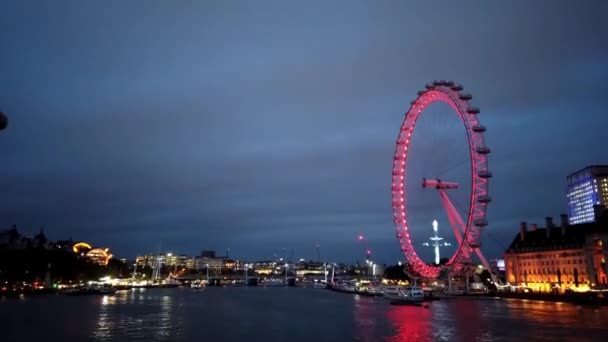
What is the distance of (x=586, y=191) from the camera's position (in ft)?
579

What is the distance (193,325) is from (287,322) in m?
8.89

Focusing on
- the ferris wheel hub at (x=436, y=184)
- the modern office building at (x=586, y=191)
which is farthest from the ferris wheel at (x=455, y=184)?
the modern office building at (x=586, y=191)

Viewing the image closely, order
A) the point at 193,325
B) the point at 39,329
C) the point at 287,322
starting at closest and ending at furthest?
the point at 39,329 → the point at 193,325 → the point at 287,322

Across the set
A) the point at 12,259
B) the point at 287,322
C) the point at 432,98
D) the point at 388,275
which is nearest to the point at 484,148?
the point at 432,98

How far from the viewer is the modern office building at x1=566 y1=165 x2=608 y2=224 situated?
168000 mm

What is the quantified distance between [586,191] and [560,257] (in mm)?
84454

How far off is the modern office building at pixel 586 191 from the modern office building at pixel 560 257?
56.7m

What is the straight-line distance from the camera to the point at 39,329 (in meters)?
43.5

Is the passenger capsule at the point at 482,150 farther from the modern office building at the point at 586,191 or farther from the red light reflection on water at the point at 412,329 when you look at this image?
the modern office building at the point at 586,191

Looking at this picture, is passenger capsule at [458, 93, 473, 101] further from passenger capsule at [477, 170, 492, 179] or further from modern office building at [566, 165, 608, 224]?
modern office building at [566, 165, 608, 224]

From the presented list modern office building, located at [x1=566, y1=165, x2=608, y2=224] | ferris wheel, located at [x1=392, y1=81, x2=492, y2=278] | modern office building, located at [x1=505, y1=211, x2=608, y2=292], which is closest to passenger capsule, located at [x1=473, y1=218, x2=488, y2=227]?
ferris wheel, located at [x1=392, y1=81, x2=492, y2=278]

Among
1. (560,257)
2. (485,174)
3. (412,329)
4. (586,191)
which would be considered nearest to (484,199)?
(485,174)

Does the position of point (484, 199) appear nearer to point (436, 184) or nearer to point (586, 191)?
point (436, 184)

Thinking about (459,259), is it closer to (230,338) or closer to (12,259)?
(230,338)
